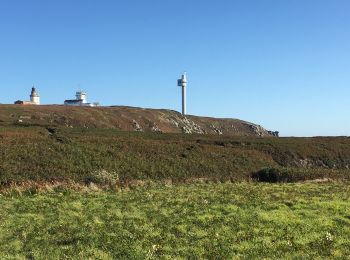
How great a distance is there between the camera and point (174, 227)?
20609mm

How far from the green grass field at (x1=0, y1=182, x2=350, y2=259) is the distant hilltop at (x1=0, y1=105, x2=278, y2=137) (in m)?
70.4

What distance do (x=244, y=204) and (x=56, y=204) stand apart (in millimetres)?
11309

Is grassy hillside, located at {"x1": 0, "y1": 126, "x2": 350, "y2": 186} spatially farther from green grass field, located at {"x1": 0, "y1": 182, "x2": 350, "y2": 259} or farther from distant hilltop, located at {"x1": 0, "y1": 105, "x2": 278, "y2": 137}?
distant hilltop, located at {"x1": 0, "y1": 105, "x2": 278, "y2": 137}

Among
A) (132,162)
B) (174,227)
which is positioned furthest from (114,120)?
(174,227)

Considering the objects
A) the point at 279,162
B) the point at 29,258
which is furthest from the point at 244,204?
the point at 279,162

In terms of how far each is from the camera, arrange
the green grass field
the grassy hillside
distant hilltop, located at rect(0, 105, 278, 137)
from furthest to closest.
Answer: distant hilltop, located at rect(0, 105, 278, 137) → the grassy hillside → the green grass field

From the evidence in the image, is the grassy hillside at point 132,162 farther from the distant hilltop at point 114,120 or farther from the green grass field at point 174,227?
the distant hilltop at point 114,120

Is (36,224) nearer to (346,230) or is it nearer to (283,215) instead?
(283,215)

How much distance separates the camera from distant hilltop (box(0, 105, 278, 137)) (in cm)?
11656

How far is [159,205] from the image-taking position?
27594 mm

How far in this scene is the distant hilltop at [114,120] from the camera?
116562 mm

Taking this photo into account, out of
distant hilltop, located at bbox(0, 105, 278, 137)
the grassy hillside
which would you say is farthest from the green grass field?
distant hilltop, located at bbox(0, 105, 278, 137)

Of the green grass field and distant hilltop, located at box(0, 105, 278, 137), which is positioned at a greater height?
distant hilltop, located at box(0, 105, 278, 137)

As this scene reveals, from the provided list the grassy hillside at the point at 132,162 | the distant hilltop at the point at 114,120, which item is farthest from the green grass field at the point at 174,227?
the distant hilltop at the point at 114,120
